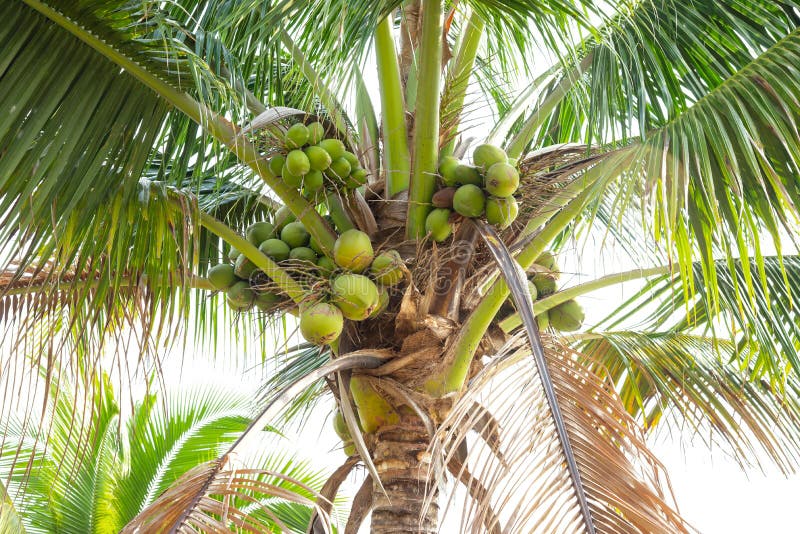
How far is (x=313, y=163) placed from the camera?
8.41 feet

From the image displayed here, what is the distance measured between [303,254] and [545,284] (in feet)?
3.26

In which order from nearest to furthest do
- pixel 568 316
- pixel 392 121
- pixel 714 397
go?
pixel 392 121 < pixel 568 316 < pixel 714 397

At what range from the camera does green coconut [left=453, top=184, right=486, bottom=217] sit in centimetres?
252

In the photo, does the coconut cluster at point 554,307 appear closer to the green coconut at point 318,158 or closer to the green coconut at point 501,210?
the green coconut at point 501,210

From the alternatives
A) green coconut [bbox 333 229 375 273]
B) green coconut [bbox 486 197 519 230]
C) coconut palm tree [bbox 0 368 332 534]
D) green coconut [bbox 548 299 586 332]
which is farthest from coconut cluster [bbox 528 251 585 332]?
coconut palm tree [bbox 0 368 332 534]

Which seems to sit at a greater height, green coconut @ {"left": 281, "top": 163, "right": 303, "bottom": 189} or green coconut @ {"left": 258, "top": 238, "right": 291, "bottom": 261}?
green coconut @ {"left": 281, "top": 163, "right": 303, "bottom": 189}

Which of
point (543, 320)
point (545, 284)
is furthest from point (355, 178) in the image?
point (543, 320)

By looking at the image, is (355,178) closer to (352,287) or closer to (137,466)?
(352,287)

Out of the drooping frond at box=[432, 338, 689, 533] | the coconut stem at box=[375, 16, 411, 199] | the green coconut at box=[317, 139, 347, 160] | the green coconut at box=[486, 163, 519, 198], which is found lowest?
the drooping frond at box=[432, 338, 689, 533]

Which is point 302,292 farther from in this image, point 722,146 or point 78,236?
point 722,146

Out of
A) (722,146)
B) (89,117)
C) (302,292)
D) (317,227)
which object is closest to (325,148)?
(317,227)

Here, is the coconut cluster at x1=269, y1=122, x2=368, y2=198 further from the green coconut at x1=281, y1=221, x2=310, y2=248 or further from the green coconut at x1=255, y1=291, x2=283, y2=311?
the green coconut at x1=255, y1=291, x2=283, y2=311

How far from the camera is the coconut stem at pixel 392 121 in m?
2.71

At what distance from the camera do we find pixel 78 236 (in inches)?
104
